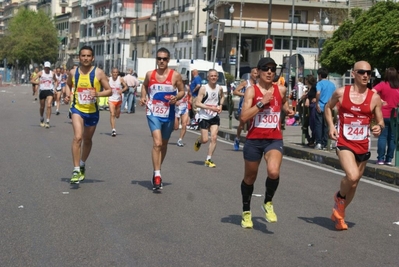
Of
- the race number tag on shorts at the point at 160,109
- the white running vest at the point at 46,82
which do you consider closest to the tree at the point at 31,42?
the white running vest at the point at 46,82

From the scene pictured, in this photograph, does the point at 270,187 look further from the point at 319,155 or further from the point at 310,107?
the point at 310,107

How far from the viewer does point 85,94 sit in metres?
12.7

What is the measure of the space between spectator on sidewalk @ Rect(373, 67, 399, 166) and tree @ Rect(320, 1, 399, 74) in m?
20.8

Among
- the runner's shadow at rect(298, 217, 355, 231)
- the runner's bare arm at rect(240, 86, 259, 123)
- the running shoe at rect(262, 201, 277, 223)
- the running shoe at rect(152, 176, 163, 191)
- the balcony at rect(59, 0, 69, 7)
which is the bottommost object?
the runner's shadow at rect(298, 217, 355, 231)

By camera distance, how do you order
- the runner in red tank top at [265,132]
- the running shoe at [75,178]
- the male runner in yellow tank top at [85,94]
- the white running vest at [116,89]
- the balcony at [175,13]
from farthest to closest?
1. the balcony at [175,13]
2. the white running vest at [116,89]
3. the male runner in yellow tank top at [85,94]
4. the running shoe at [75,178]
5. the runner in red tank top at [265,132]

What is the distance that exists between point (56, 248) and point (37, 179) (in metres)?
5.07

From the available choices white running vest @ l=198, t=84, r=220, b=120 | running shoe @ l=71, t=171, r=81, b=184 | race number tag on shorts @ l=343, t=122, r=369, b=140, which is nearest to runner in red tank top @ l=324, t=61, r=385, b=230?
race number tag on shorts @ l=343, t=122, r=369, b=140

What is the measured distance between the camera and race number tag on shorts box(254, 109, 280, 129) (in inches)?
364

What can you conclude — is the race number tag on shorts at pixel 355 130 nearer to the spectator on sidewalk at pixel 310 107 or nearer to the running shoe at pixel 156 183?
the running shoe at pixel 156 183

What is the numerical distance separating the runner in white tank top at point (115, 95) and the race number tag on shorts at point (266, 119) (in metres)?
12.4

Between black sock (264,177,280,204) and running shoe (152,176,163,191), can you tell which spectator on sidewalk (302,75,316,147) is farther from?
black sock (264,177,280,204)

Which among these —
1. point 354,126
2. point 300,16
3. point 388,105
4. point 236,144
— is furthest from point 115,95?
point 300,16

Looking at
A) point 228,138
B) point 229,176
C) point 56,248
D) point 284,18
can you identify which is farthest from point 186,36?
point 56,248

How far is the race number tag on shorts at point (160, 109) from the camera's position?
40.9ft
